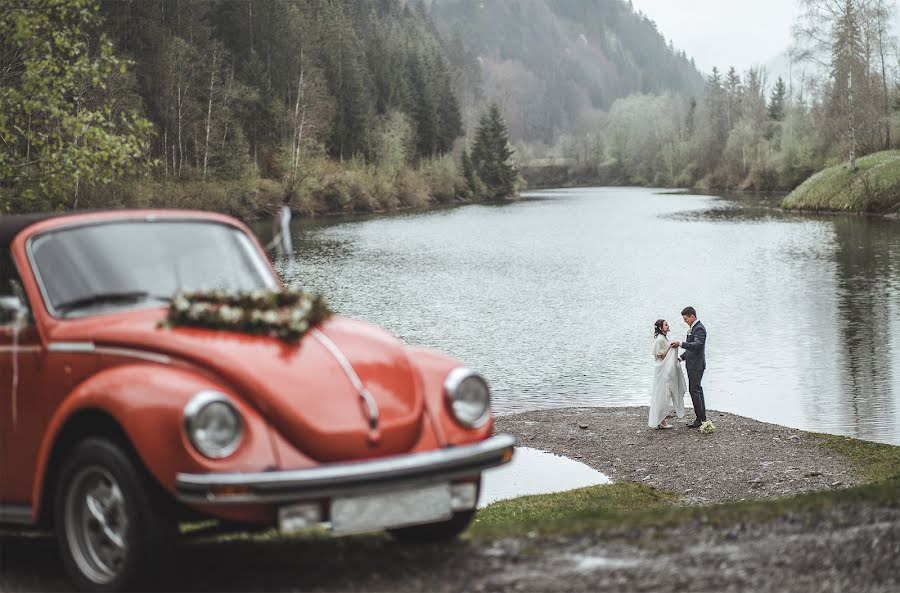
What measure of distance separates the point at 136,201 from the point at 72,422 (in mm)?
61225

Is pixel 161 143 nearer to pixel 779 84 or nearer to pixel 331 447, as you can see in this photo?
pixel 331 447

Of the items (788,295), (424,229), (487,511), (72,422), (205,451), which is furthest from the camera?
(424,229)

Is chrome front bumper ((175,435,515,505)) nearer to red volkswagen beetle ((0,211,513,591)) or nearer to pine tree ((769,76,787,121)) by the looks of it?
red volkswagen beetle ((0,211,513,591))

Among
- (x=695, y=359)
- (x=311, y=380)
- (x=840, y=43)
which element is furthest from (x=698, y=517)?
(x=840, y=43)

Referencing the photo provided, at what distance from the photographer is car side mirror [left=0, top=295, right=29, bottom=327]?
6.33m

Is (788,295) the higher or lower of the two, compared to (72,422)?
lower

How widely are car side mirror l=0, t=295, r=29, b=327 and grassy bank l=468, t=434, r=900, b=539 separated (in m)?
3.19

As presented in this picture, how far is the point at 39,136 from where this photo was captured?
15.9 m

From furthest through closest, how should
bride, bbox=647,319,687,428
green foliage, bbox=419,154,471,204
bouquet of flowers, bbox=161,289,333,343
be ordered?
green foliage, bbox=419,154,471,204
bride, bbox=647,319,687,428
bouquet of flowers, bbox=161,289,333,343

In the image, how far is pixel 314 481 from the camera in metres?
5.24

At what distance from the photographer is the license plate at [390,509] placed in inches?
212

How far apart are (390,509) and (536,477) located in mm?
11777

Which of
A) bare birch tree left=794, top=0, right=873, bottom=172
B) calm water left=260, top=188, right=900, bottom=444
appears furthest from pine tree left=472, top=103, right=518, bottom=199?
bare birch tree left=794, top=0, right=873, bottom=172

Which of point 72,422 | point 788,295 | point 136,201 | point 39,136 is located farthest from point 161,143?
point 72,422
